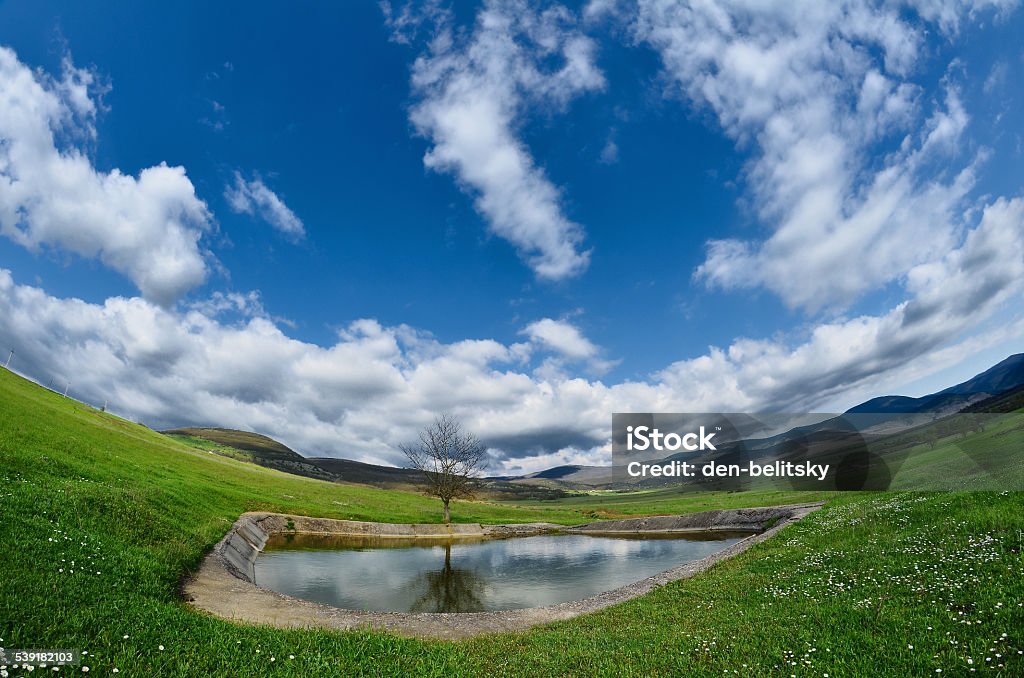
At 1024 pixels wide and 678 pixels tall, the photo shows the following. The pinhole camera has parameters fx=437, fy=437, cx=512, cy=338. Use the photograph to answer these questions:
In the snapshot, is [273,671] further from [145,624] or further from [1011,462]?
[1011,462]

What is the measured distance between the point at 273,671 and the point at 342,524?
5206cm

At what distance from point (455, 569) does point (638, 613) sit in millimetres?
24588

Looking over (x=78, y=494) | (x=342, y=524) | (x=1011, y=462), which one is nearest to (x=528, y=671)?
(x=78, y=494)

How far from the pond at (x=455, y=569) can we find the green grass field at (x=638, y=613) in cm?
920

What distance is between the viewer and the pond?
26708 millimetres

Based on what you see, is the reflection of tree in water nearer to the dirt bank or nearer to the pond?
the pond

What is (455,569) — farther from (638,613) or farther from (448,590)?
(638,613)

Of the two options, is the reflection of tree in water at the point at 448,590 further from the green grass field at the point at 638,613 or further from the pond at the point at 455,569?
the green grass field at the point at 638,613

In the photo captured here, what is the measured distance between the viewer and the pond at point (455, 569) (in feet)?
87.6

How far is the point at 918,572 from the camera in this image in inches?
546

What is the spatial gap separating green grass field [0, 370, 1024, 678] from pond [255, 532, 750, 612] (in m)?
9.20

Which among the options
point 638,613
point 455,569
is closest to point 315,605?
point 638,613

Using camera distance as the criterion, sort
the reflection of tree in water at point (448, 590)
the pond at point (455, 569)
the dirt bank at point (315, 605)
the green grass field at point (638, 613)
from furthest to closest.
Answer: the pond at point (455, 569) < the reflection of tree in water at point (448, 590) < the dirt bank at point (315, 605) < the green grass field at point (638, 613)

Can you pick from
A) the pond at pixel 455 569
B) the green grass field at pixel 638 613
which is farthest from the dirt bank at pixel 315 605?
the pond at pixel 455 569
